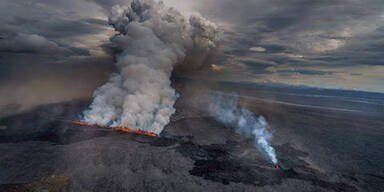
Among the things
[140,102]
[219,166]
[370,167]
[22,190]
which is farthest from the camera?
[140,102]

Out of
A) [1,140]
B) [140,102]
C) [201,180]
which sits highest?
[140,102]

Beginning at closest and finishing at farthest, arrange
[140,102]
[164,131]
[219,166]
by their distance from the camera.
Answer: [219,166], [164,131], [140,102]

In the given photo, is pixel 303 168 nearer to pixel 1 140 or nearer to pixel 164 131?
pixel 164 131

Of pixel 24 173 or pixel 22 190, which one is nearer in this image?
pixel 22 190

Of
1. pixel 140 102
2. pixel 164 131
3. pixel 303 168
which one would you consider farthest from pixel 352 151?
pixel 140 102

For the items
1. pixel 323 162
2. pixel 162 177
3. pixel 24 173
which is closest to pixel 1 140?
pixel 24 173

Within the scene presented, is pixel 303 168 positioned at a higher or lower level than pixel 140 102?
lower
